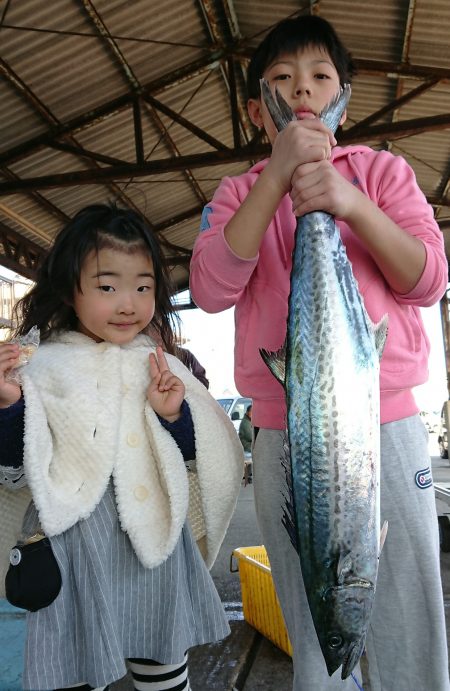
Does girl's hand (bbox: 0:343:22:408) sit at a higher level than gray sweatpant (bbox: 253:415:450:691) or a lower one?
higher

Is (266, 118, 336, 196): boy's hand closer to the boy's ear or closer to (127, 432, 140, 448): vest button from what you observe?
the boy's ear

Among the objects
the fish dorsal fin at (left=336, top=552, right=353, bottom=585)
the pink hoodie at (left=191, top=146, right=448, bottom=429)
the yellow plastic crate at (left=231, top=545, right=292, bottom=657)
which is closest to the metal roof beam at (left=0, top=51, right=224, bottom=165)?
the yellow plastic crate at (left=231, top=545, right=292, bottom=657)

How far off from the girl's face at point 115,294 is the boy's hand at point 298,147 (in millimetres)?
643

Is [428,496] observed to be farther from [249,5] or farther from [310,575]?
[249,5]

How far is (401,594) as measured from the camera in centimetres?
130

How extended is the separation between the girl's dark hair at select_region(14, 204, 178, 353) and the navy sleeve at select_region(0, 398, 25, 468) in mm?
352

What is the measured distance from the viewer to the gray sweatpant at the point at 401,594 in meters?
1.29

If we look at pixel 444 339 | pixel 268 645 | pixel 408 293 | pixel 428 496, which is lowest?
pixel 268 645

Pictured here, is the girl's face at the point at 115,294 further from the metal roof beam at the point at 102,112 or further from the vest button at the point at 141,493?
the metal roof beam at the point at 102,112

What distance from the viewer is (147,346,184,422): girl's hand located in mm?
1653

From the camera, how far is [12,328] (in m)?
2.02

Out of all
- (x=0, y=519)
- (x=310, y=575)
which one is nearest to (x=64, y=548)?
(x=0, y=519)

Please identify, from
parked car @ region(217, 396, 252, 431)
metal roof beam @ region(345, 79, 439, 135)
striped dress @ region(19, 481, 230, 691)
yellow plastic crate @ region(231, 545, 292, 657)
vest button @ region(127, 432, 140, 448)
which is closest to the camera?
striped dress @ region(19, 481, 230, 691)

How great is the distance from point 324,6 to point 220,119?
284cm
